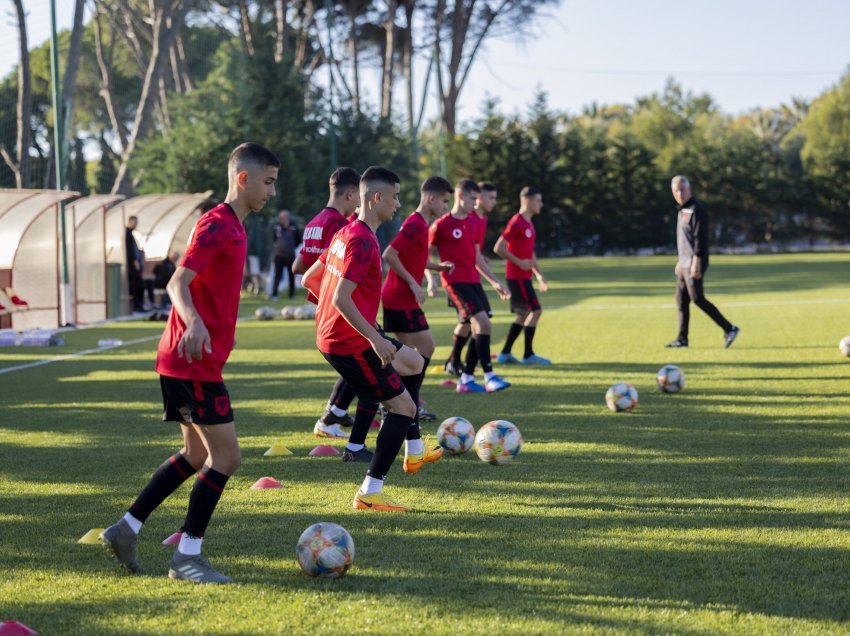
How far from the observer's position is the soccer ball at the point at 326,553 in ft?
15.4

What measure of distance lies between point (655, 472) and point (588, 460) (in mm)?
576

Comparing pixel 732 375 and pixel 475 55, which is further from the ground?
pixel 475 55

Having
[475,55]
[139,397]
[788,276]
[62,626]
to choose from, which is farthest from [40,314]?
[475,55]

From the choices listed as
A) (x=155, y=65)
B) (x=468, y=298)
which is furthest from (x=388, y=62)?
(x=468, y=298)

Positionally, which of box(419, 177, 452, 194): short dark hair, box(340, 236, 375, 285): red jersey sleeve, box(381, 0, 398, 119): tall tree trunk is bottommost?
box(340, 236, 375, 285): red jersey sleeve

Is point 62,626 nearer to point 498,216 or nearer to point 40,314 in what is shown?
point 40,314

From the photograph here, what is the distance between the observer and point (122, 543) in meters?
4.85

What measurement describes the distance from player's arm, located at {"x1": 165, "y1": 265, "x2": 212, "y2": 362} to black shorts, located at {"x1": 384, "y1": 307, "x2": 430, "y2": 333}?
13.5ft

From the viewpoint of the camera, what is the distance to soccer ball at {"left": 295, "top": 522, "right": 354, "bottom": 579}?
471 centimetres

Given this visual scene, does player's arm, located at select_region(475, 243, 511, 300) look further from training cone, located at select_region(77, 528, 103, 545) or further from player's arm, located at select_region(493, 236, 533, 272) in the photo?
training cone, located at select_region(77, 528, 103, 545)

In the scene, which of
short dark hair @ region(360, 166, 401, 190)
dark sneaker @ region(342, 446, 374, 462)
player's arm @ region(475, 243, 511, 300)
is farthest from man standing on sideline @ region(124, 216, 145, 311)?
short dark hair @ region(360, 166, 401, 190)

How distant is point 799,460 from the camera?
723 centimetres

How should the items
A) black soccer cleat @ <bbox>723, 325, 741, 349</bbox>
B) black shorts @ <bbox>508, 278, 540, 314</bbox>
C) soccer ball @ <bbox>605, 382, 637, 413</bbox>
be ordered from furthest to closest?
black soccer cleat @ <bbox>723, 325, 741, 349</bbox> < black shorts @ <bbox>508, 278, 540, 314</bbox> < soccer ball @ <bbox>605, 382, 637, 413</bbox>

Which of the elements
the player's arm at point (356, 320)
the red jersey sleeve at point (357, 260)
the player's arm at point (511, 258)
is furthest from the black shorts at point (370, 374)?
the player's arm at point (511, 258)
